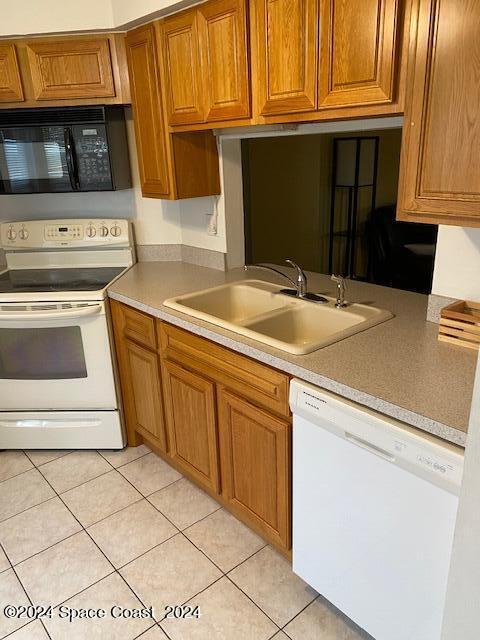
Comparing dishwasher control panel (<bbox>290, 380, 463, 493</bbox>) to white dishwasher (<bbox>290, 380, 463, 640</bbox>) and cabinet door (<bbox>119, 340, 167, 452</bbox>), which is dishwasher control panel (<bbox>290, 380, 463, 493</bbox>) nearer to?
white dishwasher (<bbox>290, 380, 463, 640</bbox>)

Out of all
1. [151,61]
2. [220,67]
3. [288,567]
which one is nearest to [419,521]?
[288,567]

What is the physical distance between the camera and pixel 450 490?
1.12 m

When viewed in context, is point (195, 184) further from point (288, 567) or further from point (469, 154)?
point (288, 567)

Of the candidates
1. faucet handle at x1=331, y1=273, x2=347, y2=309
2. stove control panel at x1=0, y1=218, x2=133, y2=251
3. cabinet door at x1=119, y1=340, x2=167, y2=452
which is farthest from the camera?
stove control panel at x1=0, y1=218, x2=133, y2=251

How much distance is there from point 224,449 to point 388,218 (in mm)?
2161

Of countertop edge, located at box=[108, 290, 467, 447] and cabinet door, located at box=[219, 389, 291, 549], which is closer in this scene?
countertop edge, located at box=[108, 290, 467, 447]

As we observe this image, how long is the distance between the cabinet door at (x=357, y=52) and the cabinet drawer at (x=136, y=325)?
1.18 meters

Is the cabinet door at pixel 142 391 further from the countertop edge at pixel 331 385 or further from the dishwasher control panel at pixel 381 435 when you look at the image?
the dishwasher control panel at pixel 381 435

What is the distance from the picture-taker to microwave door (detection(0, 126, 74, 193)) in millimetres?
2459

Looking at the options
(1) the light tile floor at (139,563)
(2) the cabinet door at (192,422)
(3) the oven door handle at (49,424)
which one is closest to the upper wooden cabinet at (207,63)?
(2) the cabinet door at (192,422)

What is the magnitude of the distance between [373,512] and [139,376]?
1.39m

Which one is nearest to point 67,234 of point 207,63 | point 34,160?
point 34,160

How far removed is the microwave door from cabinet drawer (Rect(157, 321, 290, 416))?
3.62 feet

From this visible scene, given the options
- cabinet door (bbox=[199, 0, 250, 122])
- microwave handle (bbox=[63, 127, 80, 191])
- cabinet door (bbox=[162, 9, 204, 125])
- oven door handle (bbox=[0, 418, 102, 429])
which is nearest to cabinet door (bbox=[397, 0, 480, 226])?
cabinet door (bbox=[199, 0, 250, 122])
